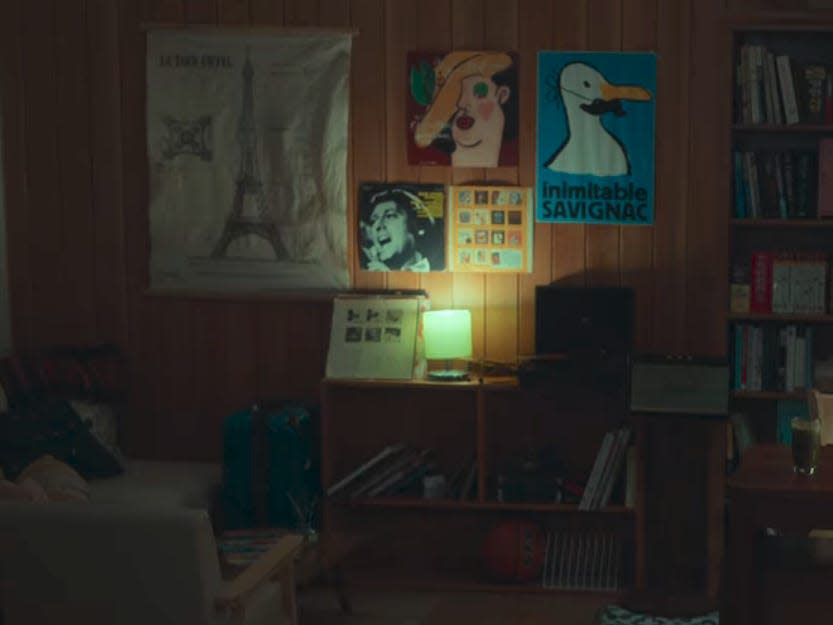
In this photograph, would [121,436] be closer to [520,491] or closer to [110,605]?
[520,491]

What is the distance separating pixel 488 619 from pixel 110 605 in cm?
164

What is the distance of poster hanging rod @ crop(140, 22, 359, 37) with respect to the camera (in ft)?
16.3

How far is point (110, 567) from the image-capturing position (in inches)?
130

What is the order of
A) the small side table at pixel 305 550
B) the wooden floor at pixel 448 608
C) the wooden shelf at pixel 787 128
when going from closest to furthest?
the small side table at pixel 305 550 < the wooden floor at pixel 448 608 < the wooden shelf at pixel 787 128

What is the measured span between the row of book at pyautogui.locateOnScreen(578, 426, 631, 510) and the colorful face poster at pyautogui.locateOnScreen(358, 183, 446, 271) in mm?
924

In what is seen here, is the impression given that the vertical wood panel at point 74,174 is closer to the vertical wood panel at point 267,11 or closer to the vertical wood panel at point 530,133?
the vertical wood panel at point 267,11

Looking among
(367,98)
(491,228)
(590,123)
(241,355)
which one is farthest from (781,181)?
(241,355)

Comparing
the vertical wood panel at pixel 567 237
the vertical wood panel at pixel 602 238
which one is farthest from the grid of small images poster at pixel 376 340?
the vertical wood panel at pixel 602 238

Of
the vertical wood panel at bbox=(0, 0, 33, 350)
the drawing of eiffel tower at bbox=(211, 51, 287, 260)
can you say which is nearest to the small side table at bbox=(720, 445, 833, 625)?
the drawing of eiffel tower at bbox=(211, 51, 287, 260)

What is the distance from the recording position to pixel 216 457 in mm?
5238

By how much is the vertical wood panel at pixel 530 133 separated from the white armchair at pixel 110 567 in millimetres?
1926

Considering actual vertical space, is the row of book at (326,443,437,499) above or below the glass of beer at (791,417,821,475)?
below

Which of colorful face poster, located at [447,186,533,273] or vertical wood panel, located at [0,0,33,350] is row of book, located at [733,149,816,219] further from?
vertical wood panel, located at [0,0,33,350]

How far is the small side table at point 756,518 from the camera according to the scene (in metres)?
3.18
